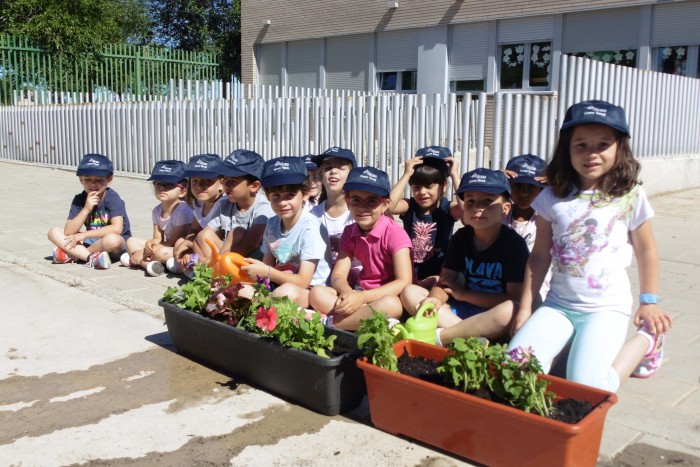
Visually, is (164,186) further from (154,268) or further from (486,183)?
(486,183)

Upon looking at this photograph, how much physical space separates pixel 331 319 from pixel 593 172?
187cm

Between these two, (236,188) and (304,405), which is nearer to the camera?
(304,405)

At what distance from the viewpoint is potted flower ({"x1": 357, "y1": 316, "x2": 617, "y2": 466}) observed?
2771 mm

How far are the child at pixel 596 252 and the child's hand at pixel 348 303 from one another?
40.2 inches

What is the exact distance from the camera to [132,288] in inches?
242

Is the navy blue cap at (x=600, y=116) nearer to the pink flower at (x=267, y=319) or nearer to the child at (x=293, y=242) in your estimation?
the pink flower at (x=267, y=319)

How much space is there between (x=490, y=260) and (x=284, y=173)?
4.80 ft

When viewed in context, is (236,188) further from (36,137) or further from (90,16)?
(90,16)

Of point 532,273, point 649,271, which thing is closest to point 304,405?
point 532,273

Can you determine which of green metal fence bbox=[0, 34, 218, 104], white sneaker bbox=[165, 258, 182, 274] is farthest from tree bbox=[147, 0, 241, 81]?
white sneaker bbox=[165, 258, 182, 274]

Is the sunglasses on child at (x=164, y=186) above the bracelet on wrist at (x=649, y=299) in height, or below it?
above

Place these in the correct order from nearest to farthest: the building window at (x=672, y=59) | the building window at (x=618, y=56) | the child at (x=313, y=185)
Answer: the child at (x=313, y=185), the building window at (x=672, y=59), the building window at (x=618, y=56)

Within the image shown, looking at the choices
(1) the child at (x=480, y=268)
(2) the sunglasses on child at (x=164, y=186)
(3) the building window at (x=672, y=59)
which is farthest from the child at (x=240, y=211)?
(3) the building window at (x=672, y=59)

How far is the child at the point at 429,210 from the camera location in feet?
16.2
